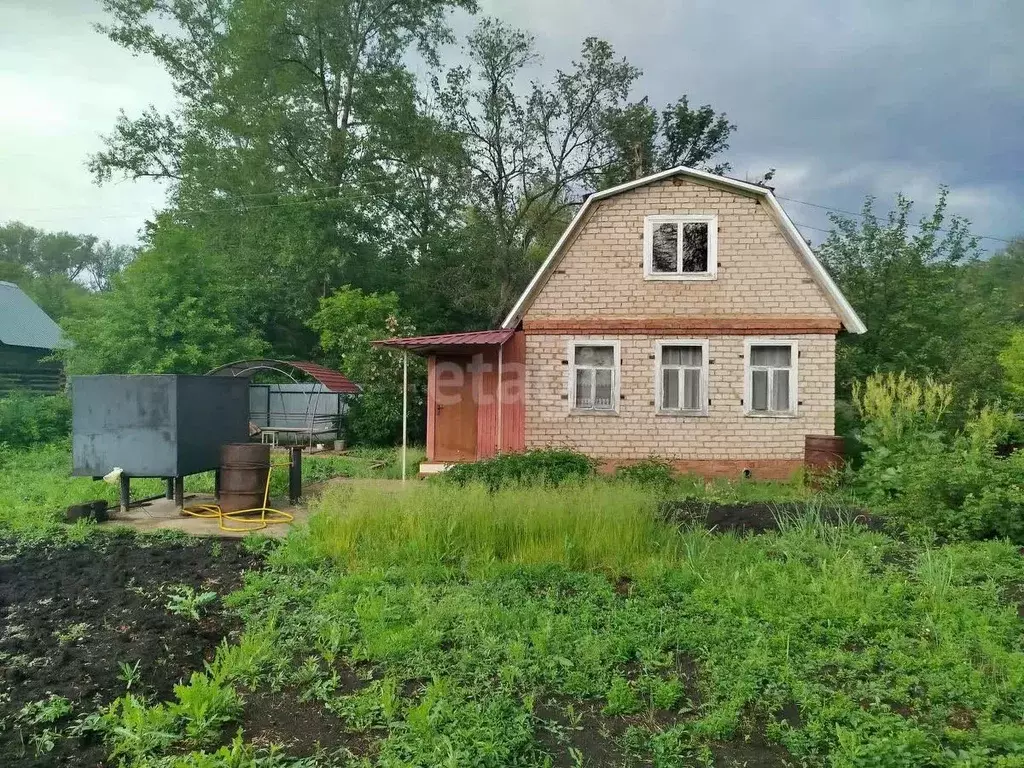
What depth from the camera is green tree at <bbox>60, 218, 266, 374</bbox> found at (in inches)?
763

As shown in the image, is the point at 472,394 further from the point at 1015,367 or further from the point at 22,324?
the point at 22,324

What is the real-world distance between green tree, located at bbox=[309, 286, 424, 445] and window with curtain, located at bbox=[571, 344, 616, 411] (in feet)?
25.0

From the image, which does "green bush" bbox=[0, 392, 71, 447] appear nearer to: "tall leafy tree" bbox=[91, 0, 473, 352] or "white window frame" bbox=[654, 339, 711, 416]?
"tall leafy tree" bbox=[91, 0, 473, 352]

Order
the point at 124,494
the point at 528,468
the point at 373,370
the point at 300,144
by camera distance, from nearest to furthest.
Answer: the point at 124,494 → the point at 528,468 → the point at 373,370 → the point at 300,144

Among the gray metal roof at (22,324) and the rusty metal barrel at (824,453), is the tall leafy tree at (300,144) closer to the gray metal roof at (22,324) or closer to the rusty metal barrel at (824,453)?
the gray metal roof at (22,324)

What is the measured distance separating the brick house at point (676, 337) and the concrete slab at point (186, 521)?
454 centimetres

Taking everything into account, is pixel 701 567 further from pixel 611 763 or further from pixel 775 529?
pixel 611 763

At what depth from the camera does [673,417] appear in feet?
45.0

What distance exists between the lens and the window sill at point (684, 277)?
1365 cm

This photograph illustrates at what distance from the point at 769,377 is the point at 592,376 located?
10.4ft

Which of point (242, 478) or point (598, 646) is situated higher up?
point (242, 478)

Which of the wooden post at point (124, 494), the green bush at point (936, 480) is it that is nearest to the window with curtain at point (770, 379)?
the green bush at point (936, 480)

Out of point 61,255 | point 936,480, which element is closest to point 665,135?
point 936,480

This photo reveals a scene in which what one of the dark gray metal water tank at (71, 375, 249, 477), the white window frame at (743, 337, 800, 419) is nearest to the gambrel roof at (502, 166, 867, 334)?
the white window frame at (743, 337, 800, 419)
